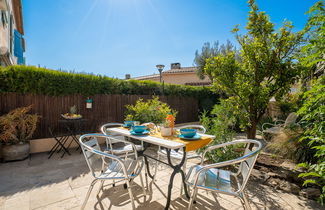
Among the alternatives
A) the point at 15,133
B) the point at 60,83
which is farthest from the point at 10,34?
the point at 15,133

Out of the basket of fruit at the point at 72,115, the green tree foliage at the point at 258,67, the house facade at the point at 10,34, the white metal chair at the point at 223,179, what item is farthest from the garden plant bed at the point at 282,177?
the house facade at the point at 10,34

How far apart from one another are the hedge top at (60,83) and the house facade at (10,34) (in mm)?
1453

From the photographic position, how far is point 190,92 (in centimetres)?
871

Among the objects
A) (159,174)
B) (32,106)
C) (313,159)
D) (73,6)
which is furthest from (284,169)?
(73,6)

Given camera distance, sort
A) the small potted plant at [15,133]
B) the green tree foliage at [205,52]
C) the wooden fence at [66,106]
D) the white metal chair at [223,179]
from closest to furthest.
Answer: the white metal chair at [223,179] < the small potted plant at [15,133] < the wooden fence at [66,106] < the green tree foliage at [205,52]

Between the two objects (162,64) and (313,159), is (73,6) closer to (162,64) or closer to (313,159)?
(162,64)

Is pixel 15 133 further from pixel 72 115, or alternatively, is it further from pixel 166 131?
pixel 166 131

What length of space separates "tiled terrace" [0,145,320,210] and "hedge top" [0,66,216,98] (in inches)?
84.1

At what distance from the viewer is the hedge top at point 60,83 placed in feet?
13.9

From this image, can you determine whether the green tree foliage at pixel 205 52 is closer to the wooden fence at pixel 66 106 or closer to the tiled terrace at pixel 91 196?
the wooden fence at pixel 66 106

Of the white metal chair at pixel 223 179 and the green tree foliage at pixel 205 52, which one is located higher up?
the green tree foliage at pixel 205 52

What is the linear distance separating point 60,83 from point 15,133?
1655 mm

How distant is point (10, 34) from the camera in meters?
7.32

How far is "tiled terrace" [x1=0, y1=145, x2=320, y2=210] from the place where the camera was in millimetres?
2234
